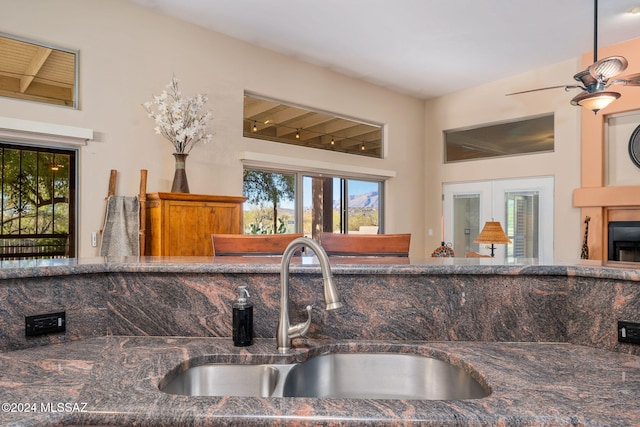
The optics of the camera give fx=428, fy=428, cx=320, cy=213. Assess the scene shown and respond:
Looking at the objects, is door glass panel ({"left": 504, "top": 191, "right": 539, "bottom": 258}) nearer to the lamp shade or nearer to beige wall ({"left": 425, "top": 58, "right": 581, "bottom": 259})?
beige wall ({"left": 425, "top": 58, "right": 581, "bottom": 259})

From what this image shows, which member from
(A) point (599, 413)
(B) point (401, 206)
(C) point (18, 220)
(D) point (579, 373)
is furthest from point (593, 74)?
(C) point (18, 220)

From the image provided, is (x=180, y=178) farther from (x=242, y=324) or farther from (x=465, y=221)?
(x=465, y=221)

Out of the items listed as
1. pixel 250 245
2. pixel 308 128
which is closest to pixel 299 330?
pixel 250 245

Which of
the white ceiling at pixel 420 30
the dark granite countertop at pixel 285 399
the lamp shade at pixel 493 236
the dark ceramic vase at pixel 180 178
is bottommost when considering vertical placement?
the dark granite countertop at pixel 285 399

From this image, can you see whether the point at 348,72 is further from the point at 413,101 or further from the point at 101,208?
the point at 101,208

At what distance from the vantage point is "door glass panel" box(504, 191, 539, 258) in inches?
227

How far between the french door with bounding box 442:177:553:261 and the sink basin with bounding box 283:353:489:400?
4.93 metres

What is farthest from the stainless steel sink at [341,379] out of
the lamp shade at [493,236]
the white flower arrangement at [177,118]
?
the lamp shade at [493,236]

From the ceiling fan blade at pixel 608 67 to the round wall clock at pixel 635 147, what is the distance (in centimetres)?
239

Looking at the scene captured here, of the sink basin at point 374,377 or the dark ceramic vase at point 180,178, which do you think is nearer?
the sink basin at point 374,377

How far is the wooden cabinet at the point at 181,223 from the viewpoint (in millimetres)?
3508

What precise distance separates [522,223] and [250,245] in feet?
16.3

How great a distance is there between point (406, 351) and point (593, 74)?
276 centimetres

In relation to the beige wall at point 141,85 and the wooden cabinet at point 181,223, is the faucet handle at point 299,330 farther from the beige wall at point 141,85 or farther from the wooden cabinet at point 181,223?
the beige wall at point 141,85
